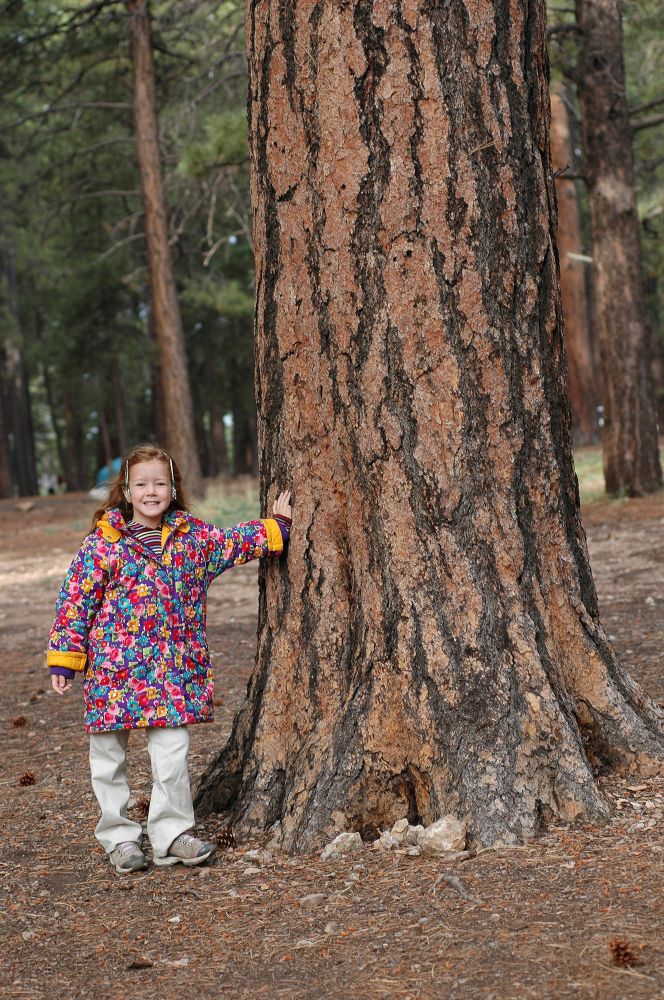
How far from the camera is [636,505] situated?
1191 cm

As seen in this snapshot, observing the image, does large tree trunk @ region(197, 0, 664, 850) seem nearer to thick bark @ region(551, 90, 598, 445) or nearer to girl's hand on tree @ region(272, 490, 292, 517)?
girl's hand on tree @ region(272, 490, 292, 517)

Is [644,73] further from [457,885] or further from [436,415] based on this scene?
[457,885]

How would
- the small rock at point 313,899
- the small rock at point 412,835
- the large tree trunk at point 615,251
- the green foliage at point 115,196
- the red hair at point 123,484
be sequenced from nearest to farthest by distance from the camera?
the small rock at point 313,899 → the small rock at point 412,835 → the red hair at point 123,484 → the large tree trunk at point 615,251 → the green foliage at point 115,196

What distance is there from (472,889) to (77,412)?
3559 cm

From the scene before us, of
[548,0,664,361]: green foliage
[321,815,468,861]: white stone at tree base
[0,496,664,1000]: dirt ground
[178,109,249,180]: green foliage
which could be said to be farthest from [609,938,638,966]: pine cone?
[178,109,249,180]: green foliage

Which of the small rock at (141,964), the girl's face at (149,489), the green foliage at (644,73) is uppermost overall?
the green foliage at (644,73)

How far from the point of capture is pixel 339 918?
9.73ft

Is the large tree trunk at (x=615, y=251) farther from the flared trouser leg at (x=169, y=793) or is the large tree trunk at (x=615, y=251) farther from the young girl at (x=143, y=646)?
the flared trouser leg at (x=169, y=793)

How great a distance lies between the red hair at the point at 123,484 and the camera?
3.87 metres

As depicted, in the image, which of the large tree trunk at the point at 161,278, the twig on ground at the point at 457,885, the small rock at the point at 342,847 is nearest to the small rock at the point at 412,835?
the small rock at the point at 342,847

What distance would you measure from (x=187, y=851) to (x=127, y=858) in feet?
0.69

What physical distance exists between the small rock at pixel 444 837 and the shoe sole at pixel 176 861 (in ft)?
2.32

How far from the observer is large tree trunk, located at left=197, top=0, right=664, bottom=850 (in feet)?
11.1

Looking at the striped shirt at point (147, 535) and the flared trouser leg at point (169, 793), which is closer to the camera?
the flared trouser leg at point (169, 793)
